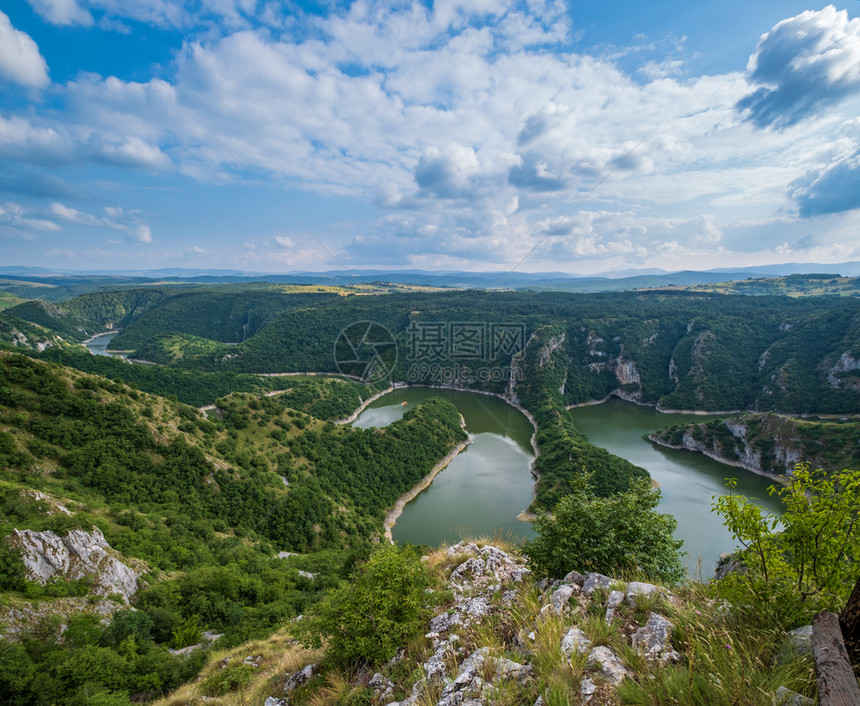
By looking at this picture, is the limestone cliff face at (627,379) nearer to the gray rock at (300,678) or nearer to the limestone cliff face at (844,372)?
the limestone cliff face at (844,372)

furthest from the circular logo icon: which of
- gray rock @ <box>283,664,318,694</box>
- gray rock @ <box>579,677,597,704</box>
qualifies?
gray rock @ <box>579,677,597,704</box>

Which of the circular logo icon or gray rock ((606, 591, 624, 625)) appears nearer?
gray rock ((606, 591, 624, 625))

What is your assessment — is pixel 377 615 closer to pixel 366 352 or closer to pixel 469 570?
pixel 469 570

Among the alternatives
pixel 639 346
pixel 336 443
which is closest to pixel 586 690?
pixel 336 443

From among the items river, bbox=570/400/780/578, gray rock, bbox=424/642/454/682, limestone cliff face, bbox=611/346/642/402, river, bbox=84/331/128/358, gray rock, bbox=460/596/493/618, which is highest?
gray rock, bbox=424/642/454/682

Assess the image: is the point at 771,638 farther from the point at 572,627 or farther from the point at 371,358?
the point at 371,358

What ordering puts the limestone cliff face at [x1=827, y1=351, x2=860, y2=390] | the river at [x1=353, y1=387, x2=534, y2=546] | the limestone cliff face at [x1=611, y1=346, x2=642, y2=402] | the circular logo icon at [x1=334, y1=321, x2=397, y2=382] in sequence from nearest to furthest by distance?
the river at [x1=353, y1=387, x2=534, y2=546] → the limestone cliff face at [x1=827, y1=351, x2=860, y2=390] → the limestone cliff face at [x1=611, y1=346, x2=642, y2=402] → the circular logo icon at [x1=334, y1=321, x2=397, y2=382]

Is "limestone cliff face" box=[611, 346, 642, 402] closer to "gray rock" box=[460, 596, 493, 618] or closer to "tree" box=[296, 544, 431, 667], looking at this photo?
"gray rock" box=[460, 596, 493, 618]
